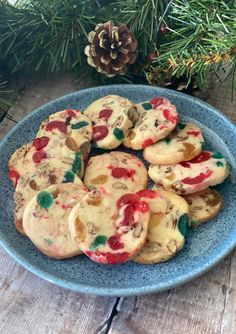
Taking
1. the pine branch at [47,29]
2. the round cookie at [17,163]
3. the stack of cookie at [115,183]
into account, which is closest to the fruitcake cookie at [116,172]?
the stack of cookie at [115,183]

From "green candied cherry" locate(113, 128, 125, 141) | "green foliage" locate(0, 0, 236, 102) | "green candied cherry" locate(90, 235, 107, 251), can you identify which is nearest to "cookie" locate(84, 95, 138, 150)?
"green candied cherry" locate(113, 128, 125, 141)

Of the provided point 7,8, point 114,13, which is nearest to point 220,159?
point 114,13

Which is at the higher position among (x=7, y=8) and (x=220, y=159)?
(x=7, y=8)

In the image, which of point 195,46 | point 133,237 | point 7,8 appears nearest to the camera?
point 133,237

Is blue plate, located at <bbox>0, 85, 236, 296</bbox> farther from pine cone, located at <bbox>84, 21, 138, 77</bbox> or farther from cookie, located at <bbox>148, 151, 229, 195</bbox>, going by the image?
pine cone, located at <bbox>84, 21, 138, 77</bbox>

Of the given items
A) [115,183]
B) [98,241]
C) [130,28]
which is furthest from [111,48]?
[98,241]

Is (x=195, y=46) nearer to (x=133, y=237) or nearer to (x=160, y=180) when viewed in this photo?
(x=160, y=180)

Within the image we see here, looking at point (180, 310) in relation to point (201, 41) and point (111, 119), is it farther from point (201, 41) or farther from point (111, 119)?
point (201, 41)

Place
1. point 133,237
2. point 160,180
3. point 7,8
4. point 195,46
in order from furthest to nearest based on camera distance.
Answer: point 7,8 < point 195,46 < point 160,180 < point 133,237
